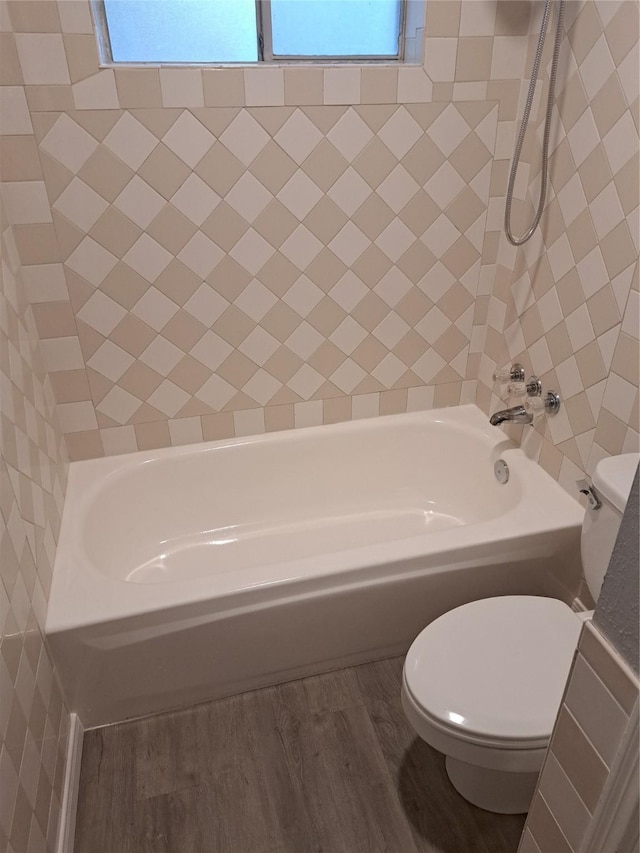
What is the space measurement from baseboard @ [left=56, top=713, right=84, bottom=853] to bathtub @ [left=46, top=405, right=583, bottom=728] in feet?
0.16

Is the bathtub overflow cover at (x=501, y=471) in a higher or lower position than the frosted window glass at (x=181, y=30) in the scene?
lower

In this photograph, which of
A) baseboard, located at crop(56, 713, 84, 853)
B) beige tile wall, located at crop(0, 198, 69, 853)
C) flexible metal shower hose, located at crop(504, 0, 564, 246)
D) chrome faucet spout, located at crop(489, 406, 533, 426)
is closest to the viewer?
beige tile wall, located at crop(0, 198, 69, 853)

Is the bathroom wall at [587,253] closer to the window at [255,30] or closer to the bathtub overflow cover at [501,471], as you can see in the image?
the bathtub overflow cover at [501,471]

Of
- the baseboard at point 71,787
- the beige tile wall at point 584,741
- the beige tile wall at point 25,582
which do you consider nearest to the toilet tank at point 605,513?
the beige tile wall at point 584,741

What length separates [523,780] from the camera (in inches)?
56.8

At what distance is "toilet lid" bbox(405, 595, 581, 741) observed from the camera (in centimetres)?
124

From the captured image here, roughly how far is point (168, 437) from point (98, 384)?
0.29 m

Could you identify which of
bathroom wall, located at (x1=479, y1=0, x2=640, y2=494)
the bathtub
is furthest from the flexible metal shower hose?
the bathtub

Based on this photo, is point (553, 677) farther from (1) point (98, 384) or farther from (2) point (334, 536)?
(1) point (98, 384)

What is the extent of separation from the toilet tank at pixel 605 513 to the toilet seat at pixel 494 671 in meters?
0.15

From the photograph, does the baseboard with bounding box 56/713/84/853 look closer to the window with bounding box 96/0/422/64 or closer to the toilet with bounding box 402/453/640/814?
the toilet with bounding box 402/453/640/814

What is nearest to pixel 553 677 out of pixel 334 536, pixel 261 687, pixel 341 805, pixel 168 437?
pixel 341 805

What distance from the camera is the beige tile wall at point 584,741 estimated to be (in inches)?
29.8

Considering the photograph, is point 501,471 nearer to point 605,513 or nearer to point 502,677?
point 605,513
